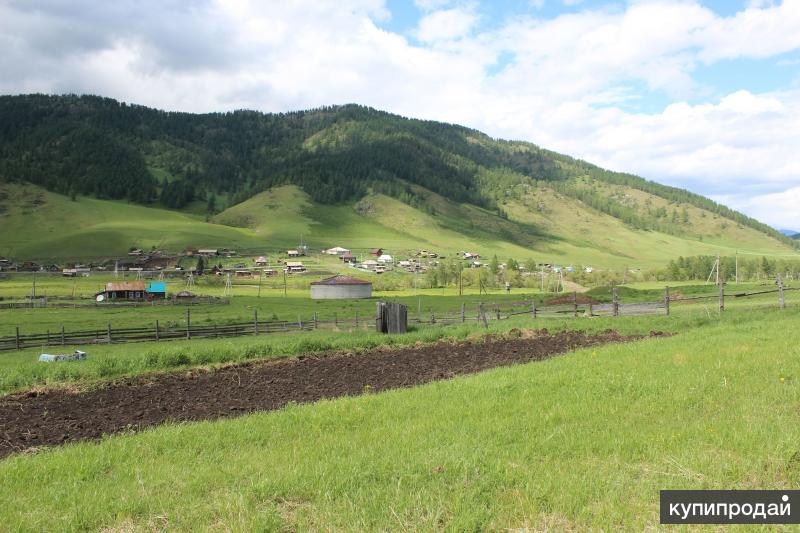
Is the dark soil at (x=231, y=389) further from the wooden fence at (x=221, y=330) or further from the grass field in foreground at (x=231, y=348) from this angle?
the wooden fence at (x=221, y=330)

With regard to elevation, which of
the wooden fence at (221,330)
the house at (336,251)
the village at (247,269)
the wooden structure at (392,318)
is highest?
the house at (336,251)

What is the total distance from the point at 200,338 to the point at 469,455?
39191 millimetres

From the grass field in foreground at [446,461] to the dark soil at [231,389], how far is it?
2.15m

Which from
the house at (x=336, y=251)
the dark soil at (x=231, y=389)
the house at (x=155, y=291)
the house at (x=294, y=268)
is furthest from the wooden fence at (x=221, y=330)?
the house at (x=336, y=251)

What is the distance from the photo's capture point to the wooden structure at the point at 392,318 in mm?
31453

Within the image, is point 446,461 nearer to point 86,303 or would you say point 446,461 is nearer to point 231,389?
point 231,389

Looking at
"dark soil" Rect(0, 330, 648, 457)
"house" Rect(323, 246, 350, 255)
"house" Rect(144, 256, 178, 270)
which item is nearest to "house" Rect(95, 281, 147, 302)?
"house" Rect(144, 256, 178, 270)

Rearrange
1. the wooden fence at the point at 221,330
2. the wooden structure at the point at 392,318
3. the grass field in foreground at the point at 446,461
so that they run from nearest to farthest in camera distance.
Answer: the grass field in foreground at the point at 446,461 → the wooden structure at the point at 392,318 → the wooden fence at the point at 221,330

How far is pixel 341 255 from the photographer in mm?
190750

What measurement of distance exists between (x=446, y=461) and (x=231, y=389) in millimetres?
10093

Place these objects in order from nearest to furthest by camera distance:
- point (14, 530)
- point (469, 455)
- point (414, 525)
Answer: point (414, 525) < point (14, 530) < point (469, 455)

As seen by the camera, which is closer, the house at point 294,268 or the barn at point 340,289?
the barn at point 340,289

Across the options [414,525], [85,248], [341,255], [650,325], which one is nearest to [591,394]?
[414,525]

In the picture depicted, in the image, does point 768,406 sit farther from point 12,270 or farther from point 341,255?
point 341,255
